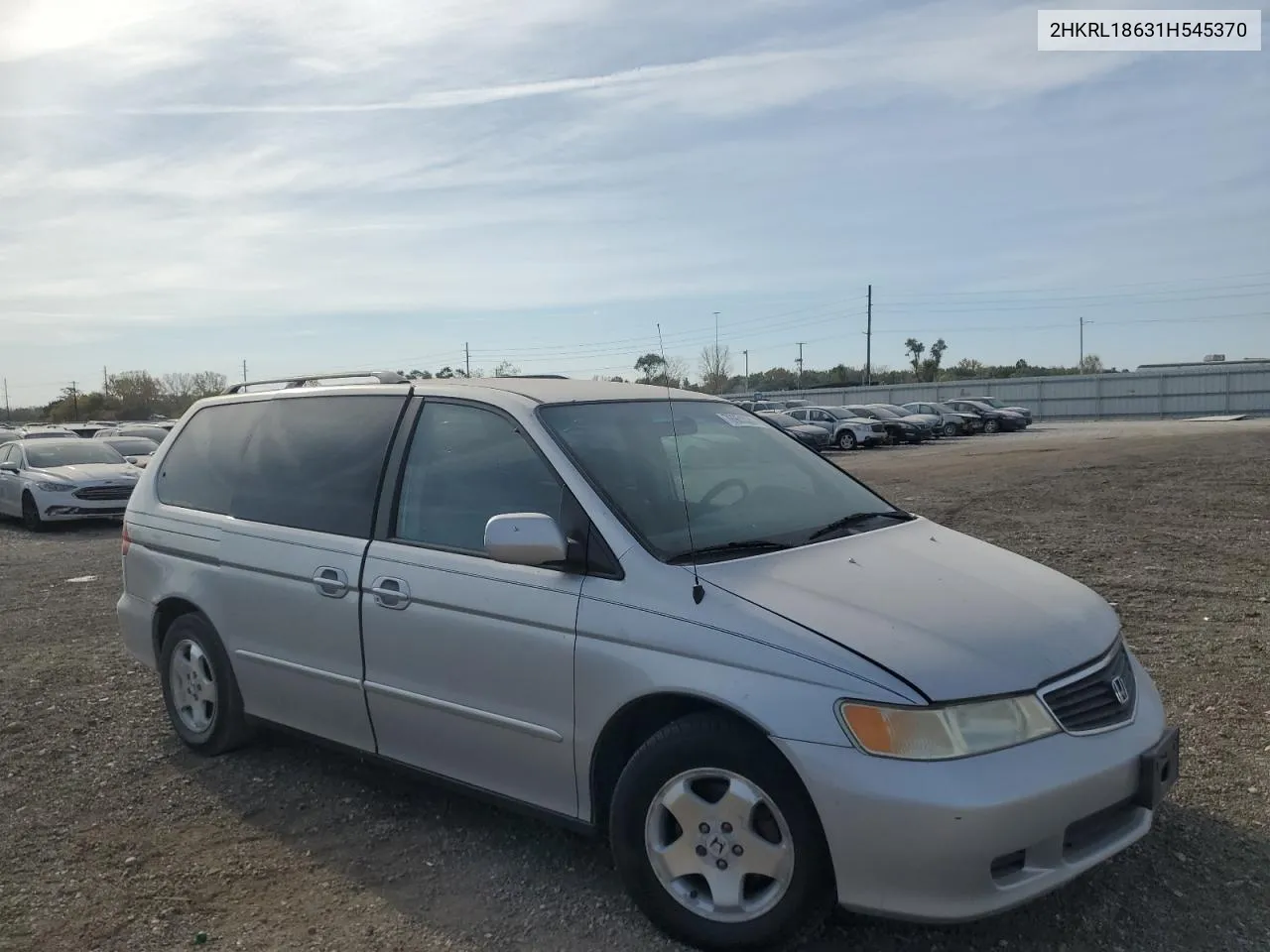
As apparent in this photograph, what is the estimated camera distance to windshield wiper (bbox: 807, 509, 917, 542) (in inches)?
154

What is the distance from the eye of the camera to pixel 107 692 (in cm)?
625

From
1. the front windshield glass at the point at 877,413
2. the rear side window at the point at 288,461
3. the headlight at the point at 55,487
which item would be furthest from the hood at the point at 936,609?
the front windshield glass at the point at 877,413

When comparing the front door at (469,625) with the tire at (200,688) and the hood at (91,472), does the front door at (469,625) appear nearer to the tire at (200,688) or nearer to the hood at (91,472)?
the tire at (200,688)

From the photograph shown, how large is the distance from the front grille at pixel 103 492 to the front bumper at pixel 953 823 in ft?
50.8

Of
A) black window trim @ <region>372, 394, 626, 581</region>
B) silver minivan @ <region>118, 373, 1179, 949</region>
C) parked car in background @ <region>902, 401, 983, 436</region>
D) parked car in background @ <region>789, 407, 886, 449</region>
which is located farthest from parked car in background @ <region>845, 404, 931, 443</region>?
→ black window trim @ <region>372, 394, 626, 581</region>

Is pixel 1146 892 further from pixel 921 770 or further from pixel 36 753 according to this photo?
pixel 36 753

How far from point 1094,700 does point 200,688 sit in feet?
13.2

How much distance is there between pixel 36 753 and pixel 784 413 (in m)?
34.1

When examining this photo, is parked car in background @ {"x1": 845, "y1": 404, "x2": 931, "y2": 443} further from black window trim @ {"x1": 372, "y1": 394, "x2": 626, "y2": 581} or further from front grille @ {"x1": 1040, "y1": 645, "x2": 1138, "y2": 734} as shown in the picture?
front grille @ {"x1": 1040, "y1": 645, "x2": 1138, "y2": 734}

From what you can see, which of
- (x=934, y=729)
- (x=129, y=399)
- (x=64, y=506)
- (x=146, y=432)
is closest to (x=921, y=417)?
(x=146, y=432)

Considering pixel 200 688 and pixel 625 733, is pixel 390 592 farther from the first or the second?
pixel 200 688

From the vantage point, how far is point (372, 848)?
4.05m

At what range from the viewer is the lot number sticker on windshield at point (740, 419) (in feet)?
15.5

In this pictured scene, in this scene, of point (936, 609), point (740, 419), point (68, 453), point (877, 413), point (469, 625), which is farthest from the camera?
point (877, 413)
